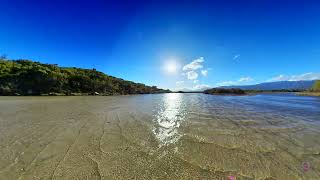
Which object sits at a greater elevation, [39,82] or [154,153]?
[39,82]

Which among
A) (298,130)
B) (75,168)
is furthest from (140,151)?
(298,130)

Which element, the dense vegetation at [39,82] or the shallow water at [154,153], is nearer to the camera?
the shallow water at [154,153]

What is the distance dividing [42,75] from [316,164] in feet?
129

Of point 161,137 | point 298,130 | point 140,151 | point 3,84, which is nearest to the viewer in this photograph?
point 140,151

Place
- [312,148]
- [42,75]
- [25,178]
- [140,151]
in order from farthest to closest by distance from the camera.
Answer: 1. [42,75]
2. [312,148]
3. [140,151]
4. [25,178]

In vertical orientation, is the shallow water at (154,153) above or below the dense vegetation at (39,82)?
below

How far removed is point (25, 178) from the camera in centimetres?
301

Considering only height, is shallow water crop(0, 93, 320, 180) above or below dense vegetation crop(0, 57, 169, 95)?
below

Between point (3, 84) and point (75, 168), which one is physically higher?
point (3, 84)

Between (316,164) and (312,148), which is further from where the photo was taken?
(312,148)

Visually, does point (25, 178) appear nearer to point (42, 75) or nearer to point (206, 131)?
point (206, 131)

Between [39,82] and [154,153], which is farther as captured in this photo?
[39,82]

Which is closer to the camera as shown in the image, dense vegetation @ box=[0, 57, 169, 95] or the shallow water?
the shallow water

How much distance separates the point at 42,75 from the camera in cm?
3406
